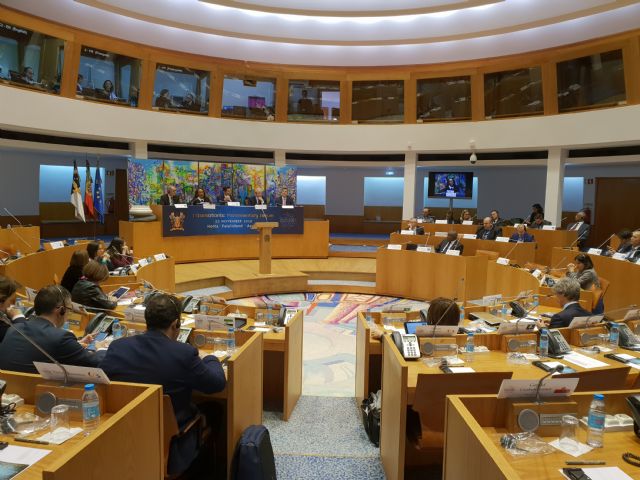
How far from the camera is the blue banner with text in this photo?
1012cm

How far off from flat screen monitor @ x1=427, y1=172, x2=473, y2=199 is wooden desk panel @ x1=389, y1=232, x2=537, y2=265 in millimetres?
5314

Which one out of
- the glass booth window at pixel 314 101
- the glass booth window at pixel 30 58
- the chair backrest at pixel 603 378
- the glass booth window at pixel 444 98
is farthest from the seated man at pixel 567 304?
the glass booth window at pixel 30 58

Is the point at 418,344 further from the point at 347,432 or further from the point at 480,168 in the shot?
the point at 480,168

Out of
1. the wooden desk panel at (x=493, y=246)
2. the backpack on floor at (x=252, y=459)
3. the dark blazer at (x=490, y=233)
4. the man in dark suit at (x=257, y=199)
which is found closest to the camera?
the backpack on floor at (x=252, y=459)

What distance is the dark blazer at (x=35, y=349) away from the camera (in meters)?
2.58

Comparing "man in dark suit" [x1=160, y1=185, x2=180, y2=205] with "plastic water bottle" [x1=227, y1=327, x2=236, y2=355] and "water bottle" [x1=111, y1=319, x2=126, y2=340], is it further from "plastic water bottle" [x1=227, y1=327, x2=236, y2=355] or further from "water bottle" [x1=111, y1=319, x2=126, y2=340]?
"plastic water bottle" [x1=227, y1=327, x2=236, y2=355]

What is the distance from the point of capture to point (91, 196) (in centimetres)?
1001

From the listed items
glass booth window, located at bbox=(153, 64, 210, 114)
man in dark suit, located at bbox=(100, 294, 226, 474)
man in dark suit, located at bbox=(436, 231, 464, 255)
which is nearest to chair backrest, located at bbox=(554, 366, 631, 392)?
man in dark suit, located at bbox=(100, 294, 226, 474)

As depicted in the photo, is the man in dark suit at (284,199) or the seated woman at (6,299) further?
the man in dark suit at (284,199)

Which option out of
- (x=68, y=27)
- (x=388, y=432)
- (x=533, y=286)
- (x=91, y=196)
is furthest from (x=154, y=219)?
(x=388, y=432)

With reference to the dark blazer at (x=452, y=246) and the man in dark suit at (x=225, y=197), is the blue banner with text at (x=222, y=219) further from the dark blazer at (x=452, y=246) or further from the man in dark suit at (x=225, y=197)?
the dark blazer at (x=452, y=246)

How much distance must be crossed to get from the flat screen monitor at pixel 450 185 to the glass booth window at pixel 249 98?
5.85m

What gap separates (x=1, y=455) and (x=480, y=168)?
15392 mm

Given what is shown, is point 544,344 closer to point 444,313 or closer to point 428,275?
point 444,313
